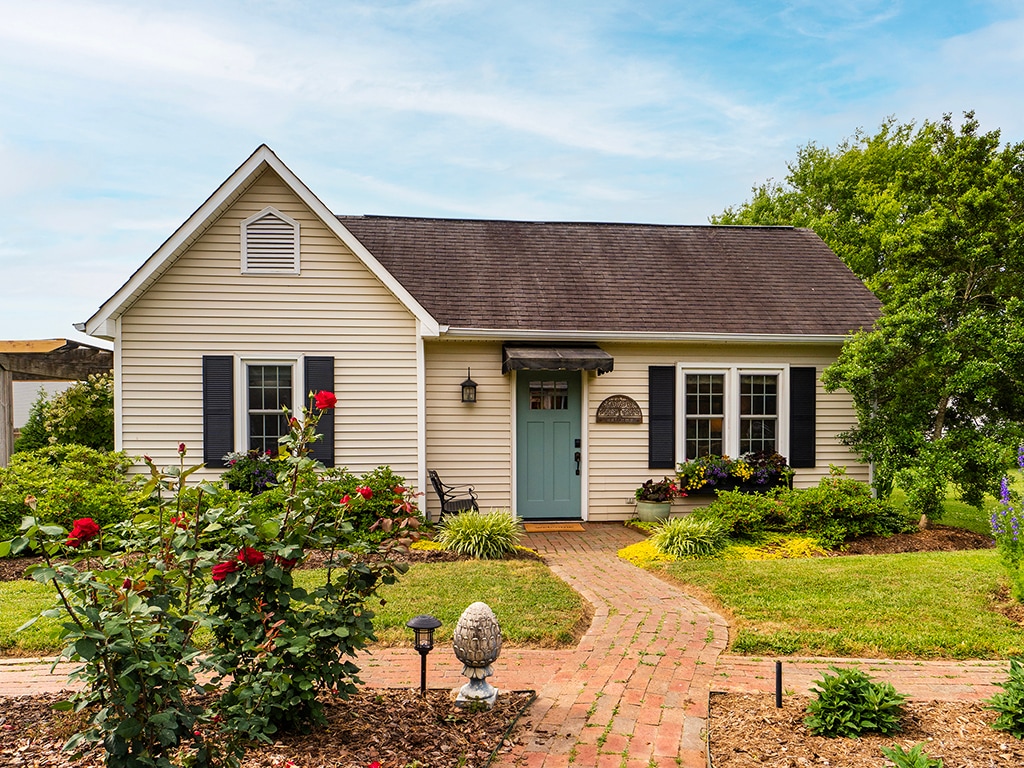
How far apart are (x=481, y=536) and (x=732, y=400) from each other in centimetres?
507

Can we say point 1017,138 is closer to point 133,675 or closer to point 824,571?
point 824,571

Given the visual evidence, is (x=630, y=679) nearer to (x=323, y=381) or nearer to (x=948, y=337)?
(x=323, y=381)

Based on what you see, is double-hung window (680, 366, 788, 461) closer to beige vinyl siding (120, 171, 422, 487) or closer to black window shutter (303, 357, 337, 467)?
beige vinyl siding (120, 171, 422, 487)

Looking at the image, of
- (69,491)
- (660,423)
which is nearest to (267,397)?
(69,491)

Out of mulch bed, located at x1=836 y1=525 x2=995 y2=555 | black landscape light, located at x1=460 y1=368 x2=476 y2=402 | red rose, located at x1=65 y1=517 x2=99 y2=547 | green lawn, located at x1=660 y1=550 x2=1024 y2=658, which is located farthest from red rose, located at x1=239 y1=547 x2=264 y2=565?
mulch bed, located at x1=836 y1=525 x2=995 y2=555

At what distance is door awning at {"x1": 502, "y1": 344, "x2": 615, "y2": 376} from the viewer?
34.4 ft

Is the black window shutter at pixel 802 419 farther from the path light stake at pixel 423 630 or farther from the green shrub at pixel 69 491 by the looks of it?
the green shrub at pixel 69 491

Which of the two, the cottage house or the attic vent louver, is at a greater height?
the attic vent louver

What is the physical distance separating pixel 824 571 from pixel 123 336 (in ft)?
30.9

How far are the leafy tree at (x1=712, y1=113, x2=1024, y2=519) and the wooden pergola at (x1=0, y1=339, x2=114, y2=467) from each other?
12326mm

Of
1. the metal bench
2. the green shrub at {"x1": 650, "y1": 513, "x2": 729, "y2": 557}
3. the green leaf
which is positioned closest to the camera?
the green leaf

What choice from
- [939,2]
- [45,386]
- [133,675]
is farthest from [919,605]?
[45,386]

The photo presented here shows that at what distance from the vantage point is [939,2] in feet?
36.4

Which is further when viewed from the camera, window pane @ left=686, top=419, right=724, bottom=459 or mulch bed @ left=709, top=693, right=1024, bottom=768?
window pane @ left=686, top=419, right=724, bottom=459
